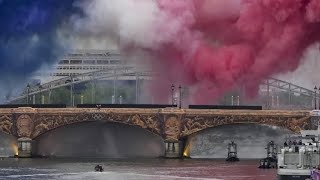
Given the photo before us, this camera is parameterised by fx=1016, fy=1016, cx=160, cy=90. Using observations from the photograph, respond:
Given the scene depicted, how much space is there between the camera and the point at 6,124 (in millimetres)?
196000

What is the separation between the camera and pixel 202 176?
479ft

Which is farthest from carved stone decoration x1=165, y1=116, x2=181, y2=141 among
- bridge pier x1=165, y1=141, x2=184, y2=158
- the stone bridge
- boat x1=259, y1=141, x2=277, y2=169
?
boat x1=259, y1=141, x2=277, y2=169

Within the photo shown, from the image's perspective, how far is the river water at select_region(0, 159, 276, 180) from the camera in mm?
145625

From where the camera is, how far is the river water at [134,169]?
14562cm

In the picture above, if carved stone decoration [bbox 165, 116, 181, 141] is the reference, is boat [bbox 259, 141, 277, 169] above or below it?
below

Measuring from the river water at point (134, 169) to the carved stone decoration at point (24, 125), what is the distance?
8.06m

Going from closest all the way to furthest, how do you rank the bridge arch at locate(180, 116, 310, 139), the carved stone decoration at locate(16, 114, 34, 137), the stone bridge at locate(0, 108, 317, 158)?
the bridge arch at locate(180, 116, 310, 139), the stone bridge at locate(0, 108, 317, 158), the carved stone decoration at locate(16, 114, 34, 137)

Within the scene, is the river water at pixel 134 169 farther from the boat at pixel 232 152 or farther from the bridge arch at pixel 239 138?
the bridge arch at pixel 239 138

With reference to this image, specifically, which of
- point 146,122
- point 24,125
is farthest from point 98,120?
point 24,125

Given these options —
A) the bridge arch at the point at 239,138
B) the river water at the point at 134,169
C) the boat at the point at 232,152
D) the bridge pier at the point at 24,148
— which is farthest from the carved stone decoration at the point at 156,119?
the river water at the point at 134,169

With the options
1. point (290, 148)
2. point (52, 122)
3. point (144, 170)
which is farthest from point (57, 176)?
point (52, 122)

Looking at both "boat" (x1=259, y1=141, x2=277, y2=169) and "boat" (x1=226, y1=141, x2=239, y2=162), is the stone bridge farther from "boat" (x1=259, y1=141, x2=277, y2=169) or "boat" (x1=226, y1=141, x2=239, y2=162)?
"boat" (x1=259, y1=141, x2=277, y2=169)

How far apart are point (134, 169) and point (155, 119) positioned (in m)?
31.8

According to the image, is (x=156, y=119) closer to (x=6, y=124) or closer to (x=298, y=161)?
(x=6, y=124)
